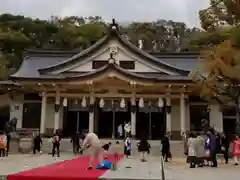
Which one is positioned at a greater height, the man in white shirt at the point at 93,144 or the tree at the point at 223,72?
the tree at the point at 223,72

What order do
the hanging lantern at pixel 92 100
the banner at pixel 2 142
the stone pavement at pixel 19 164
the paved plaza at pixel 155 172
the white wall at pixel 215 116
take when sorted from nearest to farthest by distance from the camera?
the paved plaza at pixel 155 172 → the stone pavement at pixel 19 164 → the banner at pixel 2 142 → the hanging lantern at pixel 92 100 → the white wall at pixel 215 116

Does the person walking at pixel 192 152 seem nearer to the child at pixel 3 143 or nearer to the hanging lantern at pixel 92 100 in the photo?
the child at pixel 3 143

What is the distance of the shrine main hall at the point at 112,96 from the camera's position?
25.0 metres

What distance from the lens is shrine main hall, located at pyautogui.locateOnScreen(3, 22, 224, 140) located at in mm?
24953

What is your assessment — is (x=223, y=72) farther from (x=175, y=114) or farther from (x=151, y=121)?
(x=151, y=121)

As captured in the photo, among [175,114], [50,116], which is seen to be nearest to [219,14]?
[175,114]

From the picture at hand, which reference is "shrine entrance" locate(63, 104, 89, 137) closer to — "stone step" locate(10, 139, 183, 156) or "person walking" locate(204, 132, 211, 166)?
"stone step" locate(10, 139, 183, 156)

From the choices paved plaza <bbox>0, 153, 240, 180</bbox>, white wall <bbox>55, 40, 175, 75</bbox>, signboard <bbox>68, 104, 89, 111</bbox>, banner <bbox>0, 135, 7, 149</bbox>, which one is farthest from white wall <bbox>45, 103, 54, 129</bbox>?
paved plaza <bbox>0, 153, 240, 180</bbox>

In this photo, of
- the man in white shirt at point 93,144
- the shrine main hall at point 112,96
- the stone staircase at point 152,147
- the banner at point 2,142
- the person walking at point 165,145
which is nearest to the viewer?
the man in white shirt at point 93,144

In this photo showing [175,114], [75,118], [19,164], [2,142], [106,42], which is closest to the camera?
[19,164]

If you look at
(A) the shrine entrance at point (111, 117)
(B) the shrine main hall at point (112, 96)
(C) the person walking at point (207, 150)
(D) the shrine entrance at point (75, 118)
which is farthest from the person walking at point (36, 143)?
(C) the person walking at point (207, 150)

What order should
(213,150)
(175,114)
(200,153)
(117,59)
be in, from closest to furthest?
1. (213,150)
2. (200,153)
3. (175,114)
4. (117,59)

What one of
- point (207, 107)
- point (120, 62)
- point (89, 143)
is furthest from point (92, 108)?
point (89, 143)

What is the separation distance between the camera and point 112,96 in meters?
25.9
